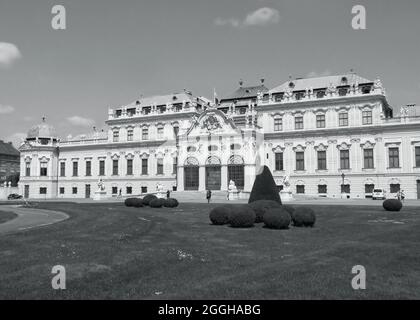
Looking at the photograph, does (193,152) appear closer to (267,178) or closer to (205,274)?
(267,178)

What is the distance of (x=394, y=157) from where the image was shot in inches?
2232

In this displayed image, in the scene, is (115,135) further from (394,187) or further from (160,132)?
(394,187)

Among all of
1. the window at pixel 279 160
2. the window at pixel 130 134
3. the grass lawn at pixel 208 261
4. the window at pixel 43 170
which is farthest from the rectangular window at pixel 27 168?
the grass lawn at pixel 208 261

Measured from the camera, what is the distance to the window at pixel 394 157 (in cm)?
5638

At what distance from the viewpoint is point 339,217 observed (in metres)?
27.8

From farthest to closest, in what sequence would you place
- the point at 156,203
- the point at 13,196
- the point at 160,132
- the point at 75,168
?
the point at 75,168 < the point at 13,196 < the point at 160,132 < the point at 156,203

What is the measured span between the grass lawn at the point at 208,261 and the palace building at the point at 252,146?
1469 inches

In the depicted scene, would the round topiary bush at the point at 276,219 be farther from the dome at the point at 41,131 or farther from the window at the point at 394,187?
the dome at the point at 41,131

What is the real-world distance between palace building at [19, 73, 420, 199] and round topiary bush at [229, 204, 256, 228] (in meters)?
33.6

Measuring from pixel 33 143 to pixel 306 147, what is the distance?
5131 centimetres

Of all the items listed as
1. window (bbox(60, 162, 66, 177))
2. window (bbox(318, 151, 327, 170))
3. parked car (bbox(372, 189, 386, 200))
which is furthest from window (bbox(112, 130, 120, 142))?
parked car (bbox(372, 189, 386, 200))

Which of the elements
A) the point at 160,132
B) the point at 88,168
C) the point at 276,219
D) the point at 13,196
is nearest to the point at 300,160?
the point at 160,132

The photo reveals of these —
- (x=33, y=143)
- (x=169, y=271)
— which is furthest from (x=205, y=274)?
(x=33, y=143)

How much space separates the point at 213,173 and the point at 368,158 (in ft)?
73.5
